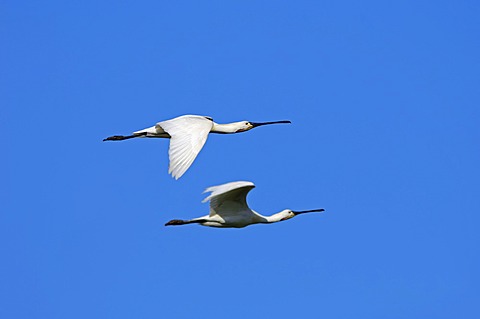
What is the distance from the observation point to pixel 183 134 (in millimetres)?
24797

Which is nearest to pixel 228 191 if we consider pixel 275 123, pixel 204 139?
pixel 204 139

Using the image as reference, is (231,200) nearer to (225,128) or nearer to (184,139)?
(184,139)

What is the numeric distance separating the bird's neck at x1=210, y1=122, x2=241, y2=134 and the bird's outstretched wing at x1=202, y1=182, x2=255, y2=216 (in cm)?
326

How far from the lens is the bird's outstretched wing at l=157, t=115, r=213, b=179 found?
23.0 meters

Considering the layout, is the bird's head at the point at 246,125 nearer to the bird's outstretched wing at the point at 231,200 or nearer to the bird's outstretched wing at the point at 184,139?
the bird's outstretched wing at the point at 184,139

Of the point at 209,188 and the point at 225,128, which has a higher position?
the point at 225,128

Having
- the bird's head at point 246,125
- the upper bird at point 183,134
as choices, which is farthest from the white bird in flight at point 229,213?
the bird's head at point 246,125

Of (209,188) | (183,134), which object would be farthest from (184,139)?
(209,188)

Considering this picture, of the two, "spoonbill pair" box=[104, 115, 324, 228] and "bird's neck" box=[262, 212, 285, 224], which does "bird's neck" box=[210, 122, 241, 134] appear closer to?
"spoonbill pair" box=[104, 115, 324, 228]

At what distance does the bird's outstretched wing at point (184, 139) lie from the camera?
75.5 ft

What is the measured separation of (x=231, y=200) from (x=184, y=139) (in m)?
2.06

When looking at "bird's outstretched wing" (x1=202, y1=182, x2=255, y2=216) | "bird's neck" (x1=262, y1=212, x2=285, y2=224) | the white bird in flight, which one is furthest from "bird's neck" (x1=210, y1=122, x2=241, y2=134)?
"bird's outstretched wing" (x1=202, y1=182, x2=255, y2=216)

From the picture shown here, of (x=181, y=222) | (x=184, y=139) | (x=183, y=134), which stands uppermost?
(x=183, y=134)

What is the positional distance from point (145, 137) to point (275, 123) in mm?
Result: 3903
